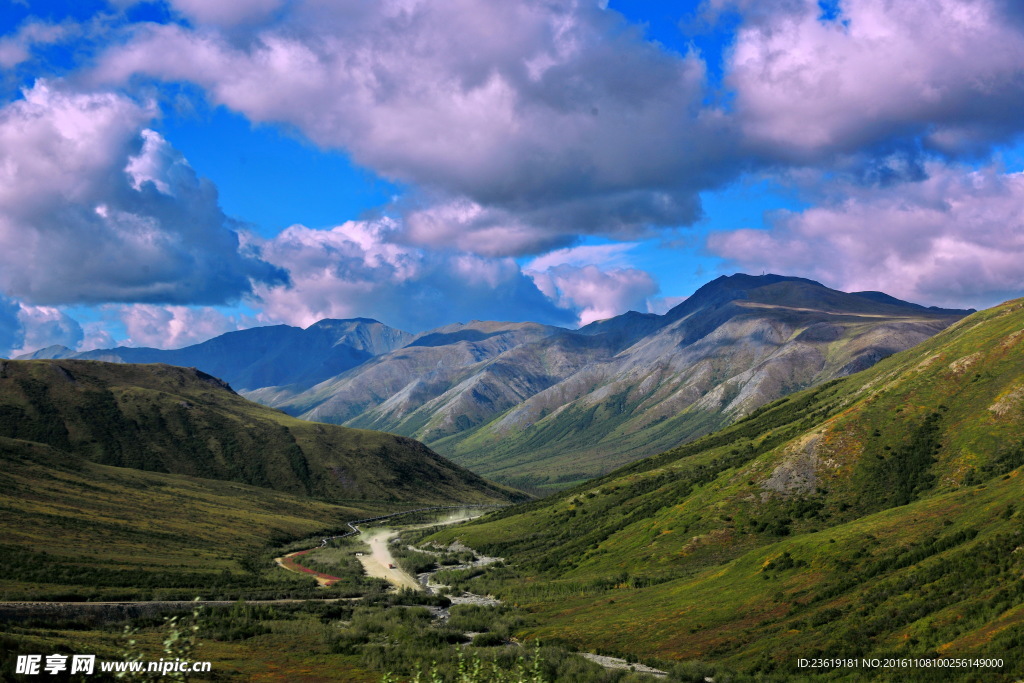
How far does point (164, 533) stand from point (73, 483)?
43531 mm

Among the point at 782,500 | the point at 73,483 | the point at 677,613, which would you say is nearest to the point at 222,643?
the point at 677,613

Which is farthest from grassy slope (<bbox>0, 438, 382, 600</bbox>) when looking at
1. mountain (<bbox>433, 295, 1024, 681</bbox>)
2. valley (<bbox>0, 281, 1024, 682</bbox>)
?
mountain (<bbox>433, 295, 1024, 681</bbox>)

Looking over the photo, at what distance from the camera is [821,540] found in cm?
7850

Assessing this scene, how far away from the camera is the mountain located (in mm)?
54594

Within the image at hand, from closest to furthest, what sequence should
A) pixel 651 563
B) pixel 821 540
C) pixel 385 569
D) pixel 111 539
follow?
pixel 821 540 → pixel 651 563 → pixel 111 539 → pixel 385 569

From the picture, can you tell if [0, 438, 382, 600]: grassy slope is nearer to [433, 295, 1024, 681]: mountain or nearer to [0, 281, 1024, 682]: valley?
[0, 281, 1024, 682]: valley

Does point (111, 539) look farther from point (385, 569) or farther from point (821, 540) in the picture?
point (821, 540)

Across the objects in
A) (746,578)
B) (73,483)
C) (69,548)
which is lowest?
(746,578)

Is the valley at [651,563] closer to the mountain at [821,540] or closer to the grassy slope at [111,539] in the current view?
the mountain at [821,540]

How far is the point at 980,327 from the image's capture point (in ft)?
551

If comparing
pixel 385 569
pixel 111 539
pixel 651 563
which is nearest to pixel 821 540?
pixel 651 563

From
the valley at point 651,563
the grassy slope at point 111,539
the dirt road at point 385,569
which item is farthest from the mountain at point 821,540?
the grassy slope at point 111,539

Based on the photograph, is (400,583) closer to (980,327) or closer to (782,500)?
(782,500)

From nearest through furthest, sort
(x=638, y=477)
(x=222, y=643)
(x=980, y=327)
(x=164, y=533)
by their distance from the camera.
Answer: (x=222, y=643), (x=164, y=533), (x=980, y=327), (x=638, y=477)
